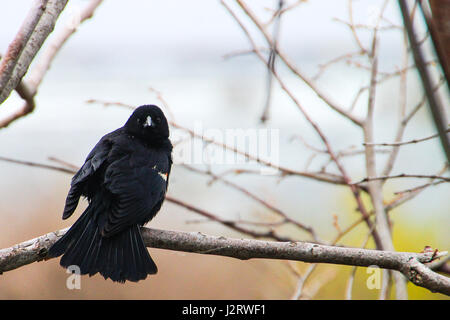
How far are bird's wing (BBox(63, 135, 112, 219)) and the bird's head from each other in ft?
0.97

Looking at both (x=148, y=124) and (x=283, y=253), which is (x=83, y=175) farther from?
(x=283, y=253)

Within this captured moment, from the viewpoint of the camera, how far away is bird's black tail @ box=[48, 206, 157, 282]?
2543 millimetres

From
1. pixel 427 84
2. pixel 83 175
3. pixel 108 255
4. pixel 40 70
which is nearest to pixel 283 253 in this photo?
pixel 108 255

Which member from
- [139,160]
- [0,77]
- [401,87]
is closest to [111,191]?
[139,160]

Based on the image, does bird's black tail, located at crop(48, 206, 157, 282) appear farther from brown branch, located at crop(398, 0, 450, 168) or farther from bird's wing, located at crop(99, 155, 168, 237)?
brown branch, located at crop(398, 0, 450, 168)

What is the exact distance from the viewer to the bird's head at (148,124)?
338 centimetres

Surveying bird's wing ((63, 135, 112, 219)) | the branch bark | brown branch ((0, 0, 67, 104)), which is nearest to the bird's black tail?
bird's wing ((63, 135, 112, 219))

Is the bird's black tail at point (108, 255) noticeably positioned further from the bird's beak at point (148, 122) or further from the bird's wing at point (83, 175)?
the bird's beak at point (148, 122)

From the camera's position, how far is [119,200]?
284 cm

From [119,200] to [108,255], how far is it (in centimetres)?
32

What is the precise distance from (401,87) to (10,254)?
2421 millimetres

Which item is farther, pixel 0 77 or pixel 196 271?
pixel 196 271
